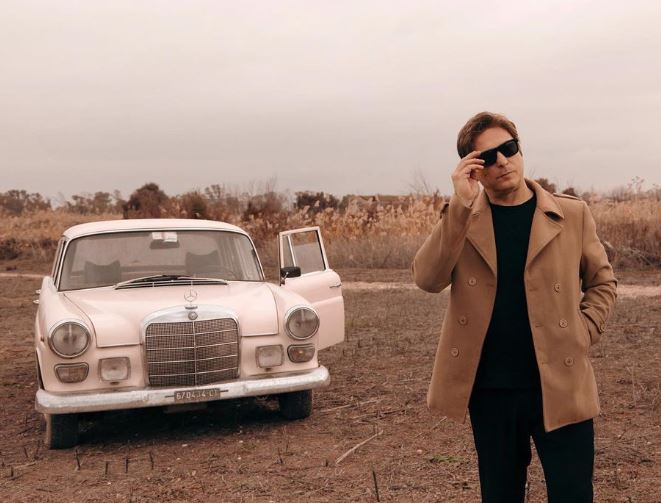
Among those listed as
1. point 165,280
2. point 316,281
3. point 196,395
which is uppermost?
point 165,280

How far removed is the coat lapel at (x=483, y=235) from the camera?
2.69 metres

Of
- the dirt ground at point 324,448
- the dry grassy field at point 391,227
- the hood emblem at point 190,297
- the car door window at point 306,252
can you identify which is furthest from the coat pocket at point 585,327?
the dry grassy field at point 391,227

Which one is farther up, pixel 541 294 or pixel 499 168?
pixel 499 168

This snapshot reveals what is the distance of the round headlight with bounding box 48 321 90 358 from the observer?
5387 mm

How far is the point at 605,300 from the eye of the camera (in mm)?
2803

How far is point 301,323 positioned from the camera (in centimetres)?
598

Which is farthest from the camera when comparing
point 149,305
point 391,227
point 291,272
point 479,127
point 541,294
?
point 391,227

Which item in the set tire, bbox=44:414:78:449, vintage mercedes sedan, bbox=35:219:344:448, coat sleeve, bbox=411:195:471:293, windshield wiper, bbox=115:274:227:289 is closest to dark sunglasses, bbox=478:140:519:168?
coat sleeve, bbox=411:195:471:293

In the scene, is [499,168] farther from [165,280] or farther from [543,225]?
[165,280]

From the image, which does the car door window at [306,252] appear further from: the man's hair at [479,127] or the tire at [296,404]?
the man's hair at [479,127]

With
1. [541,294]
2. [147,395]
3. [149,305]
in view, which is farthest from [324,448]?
[541,294]

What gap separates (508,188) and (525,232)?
0.16m

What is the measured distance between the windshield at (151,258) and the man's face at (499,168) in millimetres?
4405

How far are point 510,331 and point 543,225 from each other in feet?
1.21
